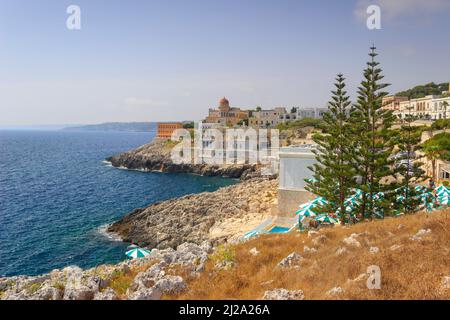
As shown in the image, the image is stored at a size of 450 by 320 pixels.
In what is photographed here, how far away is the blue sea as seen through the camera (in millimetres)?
21844

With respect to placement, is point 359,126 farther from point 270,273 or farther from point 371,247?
point 270,273

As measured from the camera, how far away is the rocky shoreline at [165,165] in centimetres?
5406

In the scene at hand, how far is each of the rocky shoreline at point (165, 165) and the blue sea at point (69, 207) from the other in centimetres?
264

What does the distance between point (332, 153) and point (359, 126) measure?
196cm

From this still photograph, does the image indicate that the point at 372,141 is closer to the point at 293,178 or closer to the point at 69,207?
the point at 293,178

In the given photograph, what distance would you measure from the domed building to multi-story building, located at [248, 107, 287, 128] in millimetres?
3389

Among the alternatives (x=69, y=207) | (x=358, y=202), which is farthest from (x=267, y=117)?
(x=358, y=202)

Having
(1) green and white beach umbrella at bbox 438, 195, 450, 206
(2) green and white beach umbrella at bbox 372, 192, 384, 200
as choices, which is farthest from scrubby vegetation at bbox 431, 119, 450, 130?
(2) green and white beach umbrella at bbox 372, 192, 384, 200

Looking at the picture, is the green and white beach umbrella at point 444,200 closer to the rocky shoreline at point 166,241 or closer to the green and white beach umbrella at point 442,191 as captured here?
the green and white beach umbrella at point 442,191

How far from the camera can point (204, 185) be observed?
4750cm

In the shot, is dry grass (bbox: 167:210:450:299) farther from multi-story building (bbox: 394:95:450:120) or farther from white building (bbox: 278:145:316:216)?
multi-story building (bbox: 394:95:450:120)

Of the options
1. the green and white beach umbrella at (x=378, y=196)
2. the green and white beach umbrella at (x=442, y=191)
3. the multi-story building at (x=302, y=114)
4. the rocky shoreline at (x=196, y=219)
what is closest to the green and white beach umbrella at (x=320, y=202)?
the green and white beach umbrella at (x=378, y=196)

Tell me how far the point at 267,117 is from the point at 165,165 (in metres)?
40.8

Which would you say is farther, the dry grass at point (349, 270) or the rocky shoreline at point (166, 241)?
the rocky shoreline at point (166, 241)
